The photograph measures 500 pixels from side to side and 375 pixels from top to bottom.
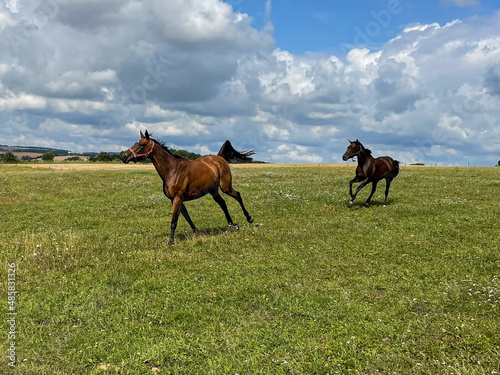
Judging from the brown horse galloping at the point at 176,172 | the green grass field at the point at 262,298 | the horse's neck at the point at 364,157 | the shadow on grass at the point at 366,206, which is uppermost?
the horse's neck at the point at 364,157

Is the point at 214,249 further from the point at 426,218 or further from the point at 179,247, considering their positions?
the point at 426,218

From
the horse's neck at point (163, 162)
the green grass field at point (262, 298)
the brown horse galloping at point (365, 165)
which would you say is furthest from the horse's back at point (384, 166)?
the horse's neck at point (163, 162)

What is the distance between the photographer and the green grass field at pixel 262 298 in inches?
211

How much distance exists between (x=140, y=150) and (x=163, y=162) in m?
0.91

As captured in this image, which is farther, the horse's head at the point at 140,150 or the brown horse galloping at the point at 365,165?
the brown horse galloping at the point at 365,165

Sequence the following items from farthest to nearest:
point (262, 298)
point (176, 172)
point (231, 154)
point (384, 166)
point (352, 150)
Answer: point (384, 166) → point (352, 150) → point (231, 154) → point (176, 172) → point (262, 298)

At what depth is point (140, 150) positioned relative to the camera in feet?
38.3

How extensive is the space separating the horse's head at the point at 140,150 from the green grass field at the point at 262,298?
3.08 m

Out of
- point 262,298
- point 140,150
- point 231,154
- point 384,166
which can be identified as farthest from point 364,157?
point 262,298

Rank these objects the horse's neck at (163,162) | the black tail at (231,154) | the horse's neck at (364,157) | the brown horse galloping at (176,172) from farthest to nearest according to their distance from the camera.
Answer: the horse's neck at (364,157) < the black tail at (231,154) < the horse's neck at (163,162) < the brown horse galloping at (176,172)

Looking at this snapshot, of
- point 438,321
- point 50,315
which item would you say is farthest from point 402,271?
point 50,315

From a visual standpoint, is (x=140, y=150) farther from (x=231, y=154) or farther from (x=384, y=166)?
(x=384, y=166)

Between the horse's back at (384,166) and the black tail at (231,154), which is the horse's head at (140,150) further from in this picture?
the horse's back at (384,166)

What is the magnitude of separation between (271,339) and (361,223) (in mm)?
10369
